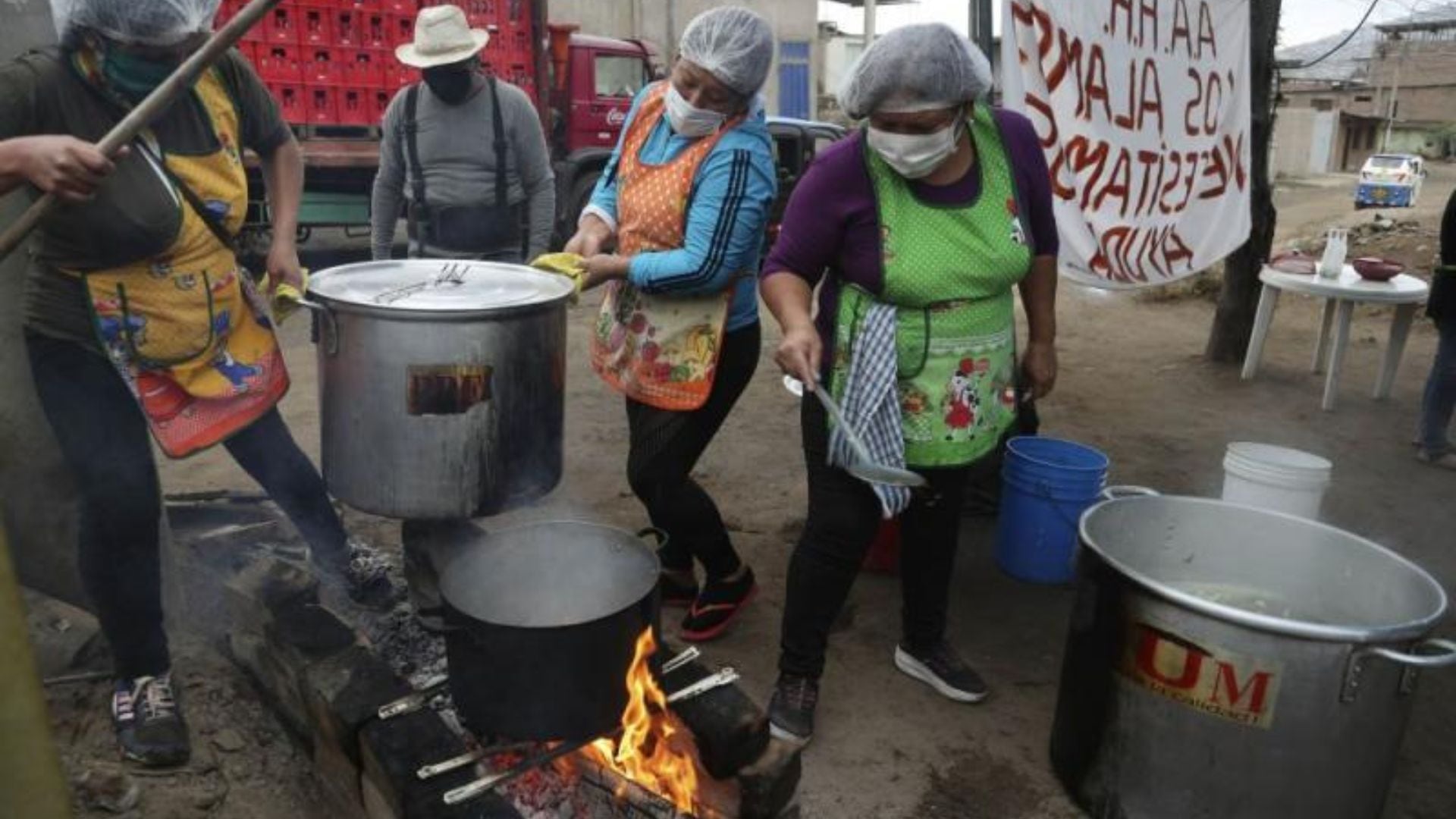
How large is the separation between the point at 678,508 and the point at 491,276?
0.98 meters

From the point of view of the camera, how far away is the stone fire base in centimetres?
199

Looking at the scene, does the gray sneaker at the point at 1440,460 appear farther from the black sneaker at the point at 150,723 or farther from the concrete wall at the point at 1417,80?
the concrete wall at the point at 1417,80

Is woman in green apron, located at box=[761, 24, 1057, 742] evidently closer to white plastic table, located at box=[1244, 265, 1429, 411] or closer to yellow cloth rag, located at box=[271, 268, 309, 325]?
yellow cloth rag, located at box=[271, 268, 309, 325]

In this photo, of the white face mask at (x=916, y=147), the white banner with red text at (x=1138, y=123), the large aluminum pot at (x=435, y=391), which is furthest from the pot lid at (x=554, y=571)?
the white banner with red text at (x=1138, y=123)

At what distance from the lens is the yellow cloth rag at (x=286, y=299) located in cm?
235

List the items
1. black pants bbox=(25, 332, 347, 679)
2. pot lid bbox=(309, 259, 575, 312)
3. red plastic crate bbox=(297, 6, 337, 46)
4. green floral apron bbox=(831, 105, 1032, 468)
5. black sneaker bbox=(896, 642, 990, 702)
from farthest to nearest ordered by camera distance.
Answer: red plastic crate bbox=(297, 6, 337, 46) < black sneaker bbox=(896, 642, 990, 702) < green floral apron bbox=(831, 105, 1032, 468) < black pants bbox=(25, 332, 347, 679) < pot lid bbox=(309, 259, 575, 312)

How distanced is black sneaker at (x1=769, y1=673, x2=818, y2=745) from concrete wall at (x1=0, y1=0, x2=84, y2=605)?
2.14m

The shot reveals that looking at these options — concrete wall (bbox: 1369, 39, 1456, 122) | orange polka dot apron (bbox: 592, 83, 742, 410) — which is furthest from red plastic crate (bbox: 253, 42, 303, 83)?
concrete wall (bbox: 1369, 39, 1456, 122)

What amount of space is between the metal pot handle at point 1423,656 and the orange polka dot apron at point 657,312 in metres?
1.76

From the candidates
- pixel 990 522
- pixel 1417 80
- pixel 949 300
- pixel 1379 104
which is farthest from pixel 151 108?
pixel 1417 80

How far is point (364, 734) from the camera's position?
6.82 ft

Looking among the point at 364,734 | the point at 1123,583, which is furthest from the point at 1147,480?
the point at 364,734

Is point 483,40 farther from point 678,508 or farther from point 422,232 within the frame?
point 678,508

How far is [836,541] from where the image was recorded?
105 inches
